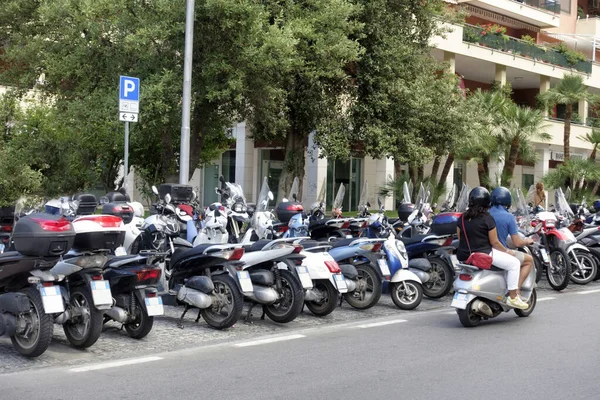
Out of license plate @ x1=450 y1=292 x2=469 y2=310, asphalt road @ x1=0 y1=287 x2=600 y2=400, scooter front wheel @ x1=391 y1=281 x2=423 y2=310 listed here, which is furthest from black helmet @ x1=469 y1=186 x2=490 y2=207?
scooter front wheel @ x1=391 y1=281 x2=423 y2=310

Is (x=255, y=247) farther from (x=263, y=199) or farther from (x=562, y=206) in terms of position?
(x=562, y=206)

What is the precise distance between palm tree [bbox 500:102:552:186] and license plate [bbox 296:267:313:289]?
2009 centimetres

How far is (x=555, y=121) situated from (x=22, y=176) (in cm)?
3347

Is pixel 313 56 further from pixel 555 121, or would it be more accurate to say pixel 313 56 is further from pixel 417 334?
pixel 555 121

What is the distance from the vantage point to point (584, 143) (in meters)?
45.6

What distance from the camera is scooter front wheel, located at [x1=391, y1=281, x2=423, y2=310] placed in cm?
1157

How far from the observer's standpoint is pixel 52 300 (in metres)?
7.48

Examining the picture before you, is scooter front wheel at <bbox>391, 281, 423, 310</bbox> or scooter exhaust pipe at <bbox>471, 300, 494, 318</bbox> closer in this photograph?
scooter exhaust pipe at <bbox>471, 300, 494, 318</bbox>

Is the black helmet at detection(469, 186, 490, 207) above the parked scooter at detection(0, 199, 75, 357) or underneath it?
above

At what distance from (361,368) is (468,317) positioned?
8.73 feet

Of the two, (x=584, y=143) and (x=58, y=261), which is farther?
(x=584, y=143)

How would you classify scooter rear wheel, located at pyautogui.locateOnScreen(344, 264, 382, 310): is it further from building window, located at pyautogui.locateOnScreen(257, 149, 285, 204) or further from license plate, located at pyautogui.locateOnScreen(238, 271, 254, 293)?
building window, located at pyautogui.locateOnScreen(257, 149, 285, 204)

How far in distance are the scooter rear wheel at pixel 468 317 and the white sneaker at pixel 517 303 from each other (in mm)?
391

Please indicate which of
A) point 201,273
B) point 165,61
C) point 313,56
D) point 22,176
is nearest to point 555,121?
point 313,56
